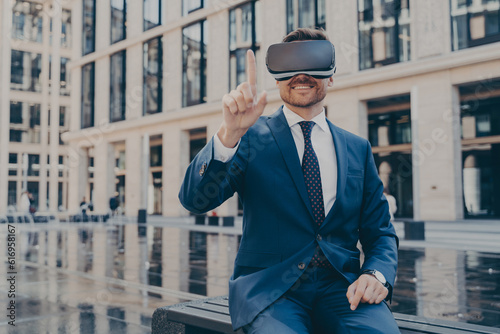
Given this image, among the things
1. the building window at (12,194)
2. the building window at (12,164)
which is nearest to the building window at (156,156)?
the building window at (12,164)

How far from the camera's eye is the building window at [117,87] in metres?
37.0

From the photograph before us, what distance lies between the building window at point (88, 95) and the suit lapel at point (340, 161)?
129ft

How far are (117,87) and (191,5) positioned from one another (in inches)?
360

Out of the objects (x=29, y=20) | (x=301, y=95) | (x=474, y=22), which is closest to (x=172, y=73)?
(x=474, y=22)

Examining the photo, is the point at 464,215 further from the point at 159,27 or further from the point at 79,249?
the point at 159,27

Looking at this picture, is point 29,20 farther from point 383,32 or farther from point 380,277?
point 380,277

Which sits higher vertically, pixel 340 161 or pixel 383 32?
pixel 383 32

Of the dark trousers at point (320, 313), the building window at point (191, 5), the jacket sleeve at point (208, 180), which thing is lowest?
the dark trousers at point (320, 313)

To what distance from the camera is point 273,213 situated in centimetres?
230

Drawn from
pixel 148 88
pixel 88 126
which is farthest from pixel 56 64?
pixel 148 88

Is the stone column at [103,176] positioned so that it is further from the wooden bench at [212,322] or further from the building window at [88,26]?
the wooden bench at [212,322]

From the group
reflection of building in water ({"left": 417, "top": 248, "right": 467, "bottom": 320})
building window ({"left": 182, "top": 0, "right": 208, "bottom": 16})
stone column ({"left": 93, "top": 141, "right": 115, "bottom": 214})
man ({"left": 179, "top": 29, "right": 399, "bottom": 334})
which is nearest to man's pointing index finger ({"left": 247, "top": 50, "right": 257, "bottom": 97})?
man ({"left": 179, "top": 29, "right": 399, "bottom": 334})

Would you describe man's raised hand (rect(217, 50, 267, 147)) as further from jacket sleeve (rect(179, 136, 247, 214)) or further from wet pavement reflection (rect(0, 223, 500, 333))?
wet pavement reflection (rect(0, 223, 500, 333))

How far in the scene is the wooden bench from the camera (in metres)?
2.62
